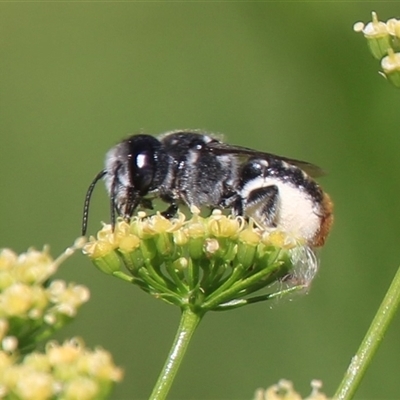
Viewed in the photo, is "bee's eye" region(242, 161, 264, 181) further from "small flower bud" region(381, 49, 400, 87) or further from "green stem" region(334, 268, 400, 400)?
"green stem" region(334, 268, 400, 400)

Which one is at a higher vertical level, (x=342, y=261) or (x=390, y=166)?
(x=390, y=166)

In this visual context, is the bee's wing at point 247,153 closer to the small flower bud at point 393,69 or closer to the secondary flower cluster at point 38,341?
the small flower bud at point 393,69

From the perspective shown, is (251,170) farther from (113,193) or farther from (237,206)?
(113,193)

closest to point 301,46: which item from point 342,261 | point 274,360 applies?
point 342,261

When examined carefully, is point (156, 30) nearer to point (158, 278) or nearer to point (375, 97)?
point (375, 97)

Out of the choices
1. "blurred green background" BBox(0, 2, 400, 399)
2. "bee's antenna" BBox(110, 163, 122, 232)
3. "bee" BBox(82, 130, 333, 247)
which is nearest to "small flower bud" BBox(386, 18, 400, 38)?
"bee" BBox(82, 130, 333, 247)

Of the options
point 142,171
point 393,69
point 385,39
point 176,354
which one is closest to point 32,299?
point 176,354
